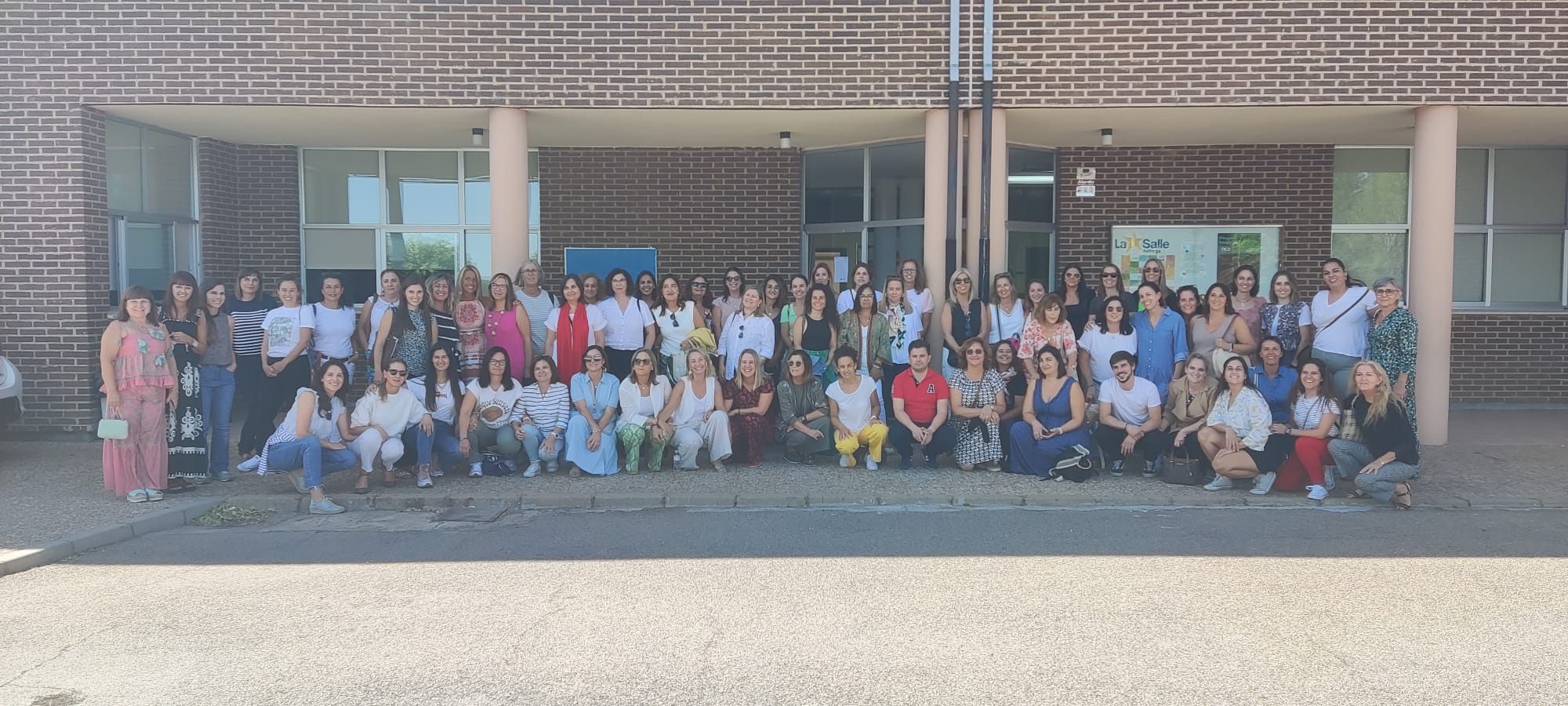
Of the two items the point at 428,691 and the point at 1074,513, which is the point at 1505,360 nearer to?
the point at 1074,513

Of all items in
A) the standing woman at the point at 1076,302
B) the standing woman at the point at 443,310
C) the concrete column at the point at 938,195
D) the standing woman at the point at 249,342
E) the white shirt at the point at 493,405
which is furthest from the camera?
the concrete column at the point at 938,195

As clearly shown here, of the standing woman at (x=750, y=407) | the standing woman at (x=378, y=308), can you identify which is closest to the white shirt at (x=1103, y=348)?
the standing woman at (x=750, y=407)

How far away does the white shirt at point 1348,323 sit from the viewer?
8.73 meters

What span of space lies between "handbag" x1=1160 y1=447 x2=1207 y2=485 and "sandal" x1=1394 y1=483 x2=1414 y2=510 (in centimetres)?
131

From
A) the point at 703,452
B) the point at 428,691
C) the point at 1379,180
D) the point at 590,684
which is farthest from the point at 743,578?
the point at 1379,180

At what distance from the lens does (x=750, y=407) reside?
30.2ft

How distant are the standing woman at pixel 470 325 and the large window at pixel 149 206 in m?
4.07

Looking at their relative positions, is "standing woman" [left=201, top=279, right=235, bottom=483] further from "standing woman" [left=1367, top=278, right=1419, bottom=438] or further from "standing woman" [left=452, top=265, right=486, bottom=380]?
"standing woman" [left=1367, top=278, right=1419, bottom=438]

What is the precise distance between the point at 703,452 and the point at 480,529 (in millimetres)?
2432

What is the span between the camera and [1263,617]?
507 centimetres

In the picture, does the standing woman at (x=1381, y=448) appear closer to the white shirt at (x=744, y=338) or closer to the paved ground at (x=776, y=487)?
the paved ground at (x=776, y=487)

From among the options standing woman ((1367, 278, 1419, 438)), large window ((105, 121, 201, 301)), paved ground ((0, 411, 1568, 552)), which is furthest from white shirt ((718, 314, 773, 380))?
large window ((105, 121, 201, 301))

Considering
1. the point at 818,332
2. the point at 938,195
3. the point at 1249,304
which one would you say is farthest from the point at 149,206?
the point at 1249,304

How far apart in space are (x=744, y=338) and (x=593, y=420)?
1570 millimetres
